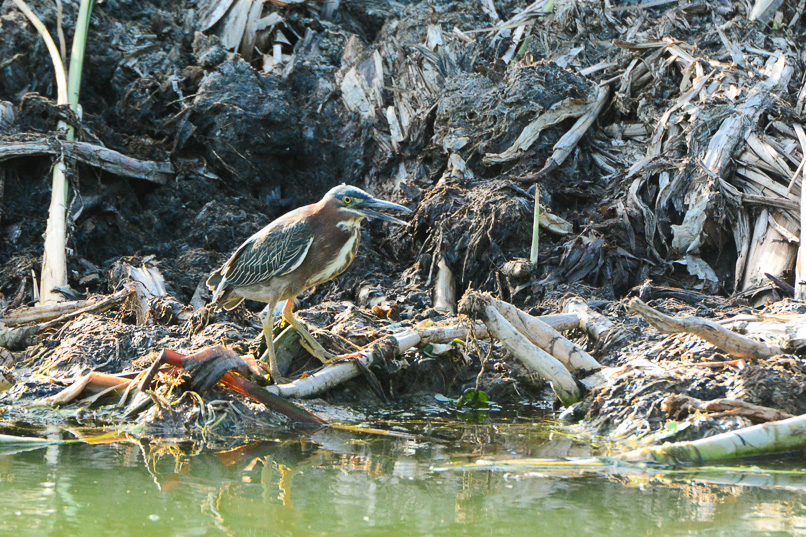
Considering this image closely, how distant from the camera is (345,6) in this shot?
1048 cm

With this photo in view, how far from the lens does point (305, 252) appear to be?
528cm

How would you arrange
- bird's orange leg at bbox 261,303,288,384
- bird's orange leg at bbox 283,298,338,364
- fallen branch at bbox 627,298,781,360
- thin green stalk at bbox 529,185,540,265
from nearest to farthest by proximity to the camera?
1. fallen branch at bbox 627,298,781,360
2. bird's orange leg at bbox 261,303,288,384
3. bird's orange leg at bbox 283,298,338,364
4. thin green stalk at bbox 529,185,540,265

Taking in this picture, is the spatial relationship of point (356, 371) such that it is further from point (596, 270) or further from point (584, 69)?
point (584, 69)

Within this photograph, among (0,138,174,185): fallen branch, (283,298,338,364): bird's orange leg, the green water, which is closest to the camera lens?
the green water

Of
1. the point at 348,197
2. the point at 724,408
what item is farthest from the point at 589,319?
the point at 348,197

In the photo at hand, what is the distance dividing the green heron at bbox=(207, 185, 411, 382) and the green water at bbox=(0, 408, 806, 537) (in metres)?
1.46

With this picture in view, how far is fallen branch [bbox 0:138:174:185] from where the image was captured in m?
7.77

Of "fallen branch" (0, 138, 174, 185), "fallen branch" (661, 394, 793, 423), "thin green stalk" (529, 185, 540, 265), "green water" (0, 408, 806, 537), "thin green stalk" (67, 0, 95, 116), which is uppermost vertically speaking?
"thin green stalk" (67, 0, 95, 116)

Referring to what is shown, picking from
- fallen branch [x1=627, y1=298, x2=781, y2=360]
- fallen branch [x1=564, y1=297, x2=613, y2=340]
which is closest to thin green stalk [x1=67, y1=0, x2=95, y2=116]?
fallen branch [x1=564, y1=297, x2=613, y2=340]

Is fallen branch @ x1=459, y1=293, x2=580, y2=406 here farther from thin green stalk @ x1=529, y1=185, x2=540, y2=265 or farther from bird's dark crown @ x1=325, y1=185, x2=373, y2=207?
thin green stalk @ x1=529, y1=185, x2=540, y2=265

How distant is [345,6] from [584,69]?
3.44 metres

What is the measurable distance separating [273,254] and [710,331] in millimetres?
2765

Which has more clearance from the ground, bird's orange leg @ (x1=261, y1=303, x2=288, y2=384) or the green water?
bird's orange leg @ (x1=261, y1=303, x2=288, y2=384)

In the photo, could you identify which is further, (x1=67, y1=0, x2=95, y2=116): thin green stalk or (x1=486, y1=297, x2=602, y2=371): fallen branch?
(x1=67, y1=0, x2=95, y2=116): thin green stalk
